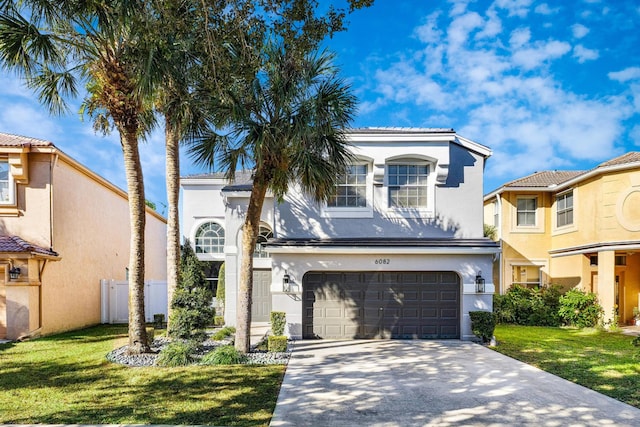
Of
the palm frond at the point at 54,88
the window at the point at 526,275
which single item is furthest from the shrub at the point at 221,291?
the window at the point at 526,275

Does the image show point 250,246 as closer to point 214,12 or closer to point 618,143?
point 214,12

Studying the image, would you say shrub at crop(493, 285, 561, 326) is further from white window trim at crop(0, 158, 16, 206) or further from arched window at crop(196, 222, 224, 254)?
white window trim at crop(0, 158, 16, 206)

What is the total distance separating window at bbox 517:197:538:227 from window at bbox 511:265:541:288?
2.08m

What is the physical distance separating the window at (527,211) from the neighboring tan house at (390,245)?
735cm

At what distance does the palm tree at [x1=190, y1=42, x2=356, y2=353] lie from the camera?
907 cm

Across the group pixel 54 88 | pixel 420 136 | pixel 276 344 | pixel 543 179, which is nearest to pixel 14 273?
pixel 54 88

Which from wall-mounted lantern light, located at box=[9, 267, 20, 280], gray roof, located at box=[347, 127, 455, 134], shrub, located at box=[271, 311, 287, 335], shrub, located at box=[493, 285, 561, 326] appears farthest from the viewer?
shrub, located at box=[493, 285, 561, 326]

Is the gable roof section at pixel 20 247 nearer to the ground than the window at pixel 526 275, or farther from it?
farther from it

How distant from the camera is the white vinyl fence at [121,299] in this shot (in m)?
16.4

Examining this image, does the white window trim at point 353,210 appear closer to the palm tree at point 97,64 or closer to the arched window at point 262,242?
the arched window at point 262,242

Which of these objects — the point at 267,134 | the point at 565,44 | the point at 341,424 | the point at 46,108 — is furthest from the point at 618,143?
the point at 46,108

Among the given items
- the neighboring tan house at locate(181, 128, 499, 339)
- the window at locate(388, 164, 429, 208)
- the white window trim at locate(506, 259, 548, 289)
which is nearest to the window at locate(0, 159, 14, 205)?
the neighboring tan house at locate(181, 128, 499, 339)

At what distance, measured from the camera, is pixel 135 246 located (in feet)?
32.1

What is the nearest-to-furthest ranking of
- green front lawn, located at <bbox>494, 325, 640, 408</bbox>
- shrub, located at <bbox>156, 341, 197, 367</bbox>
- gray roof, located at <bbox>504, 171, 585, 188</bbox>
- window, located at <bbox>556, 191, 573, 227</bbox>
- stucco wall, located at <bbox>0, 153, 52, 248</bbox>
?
green front lawn, located at <bbox>494, 325, 640, 408</bbox> < shrub, located at <bbox>156, 341, 197, 367</bbox> < stucco wall, located at <bbox>0, 153, 52, 248</bbox> < window, located at <bbox>556, 191, 573, 227</bbox> < gray roof, located at <bbox>504, 171, 585, 188</bbox>
